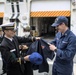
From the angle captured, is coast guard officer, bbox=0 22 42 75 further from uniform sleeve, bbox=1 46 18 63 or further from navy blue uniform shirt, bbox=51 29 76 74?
navy blue uniform shirt, bbox=51 29 76 74

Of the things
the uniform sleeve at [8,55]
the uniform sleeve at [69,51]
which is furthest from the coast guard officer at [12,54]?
the uniform sleeve at [69,51]

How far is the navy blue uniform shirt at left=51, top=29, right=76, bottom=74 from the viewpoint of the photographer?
170 inches

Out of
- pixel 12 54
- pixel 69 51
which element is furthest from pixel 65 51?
pixel 12 54

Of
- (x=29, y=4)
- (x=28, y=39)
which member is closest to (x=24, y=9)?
(x=29, y=4)

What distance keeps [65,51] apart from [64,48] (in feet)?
0.34

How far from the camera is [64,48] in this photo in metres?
4.45

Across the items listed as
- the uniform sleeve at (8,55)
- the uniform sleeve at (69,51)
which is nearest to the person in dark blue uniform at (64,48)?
the uniform sleeve at (69,51)

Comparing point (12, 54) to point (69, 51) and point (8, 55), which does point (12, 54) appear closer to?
point (8, 55)

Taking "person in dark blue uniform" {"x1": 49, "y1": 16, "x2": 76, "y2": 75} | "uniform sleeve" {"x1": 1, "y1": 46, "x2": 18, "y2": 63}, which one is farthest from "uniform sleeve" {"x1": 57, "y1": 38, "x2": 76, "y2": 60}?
"uniform sleeve" {"x1": 1, "y1": 46, "x2": 18, "y2": 63}

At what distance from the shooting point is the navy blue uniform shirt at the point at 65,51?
432cm

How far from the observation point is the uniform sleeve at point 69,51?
169 inches

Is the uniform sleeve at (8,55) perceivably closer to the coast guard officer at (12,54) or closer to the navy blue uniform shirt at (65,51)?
the coast guard officer at (12,54)

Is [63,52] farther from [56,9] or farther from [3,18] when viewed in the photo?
[3,18]

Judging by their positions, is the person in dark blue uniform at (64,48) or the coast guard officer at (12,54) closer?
the coast guard officer at (12,54)
